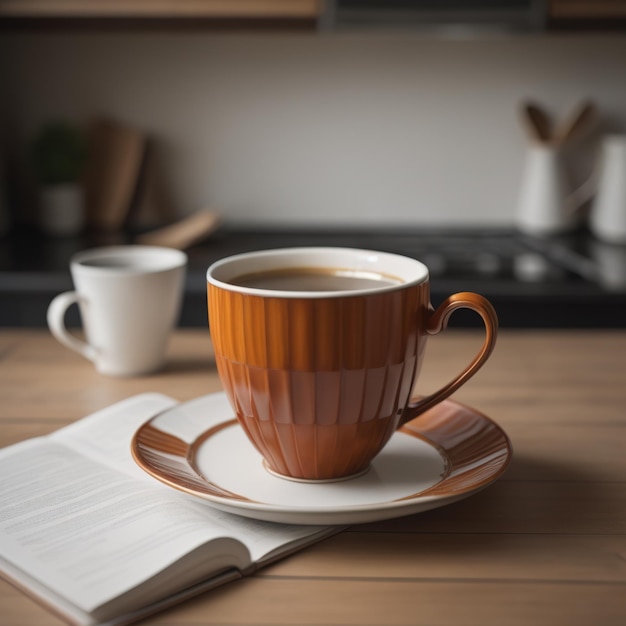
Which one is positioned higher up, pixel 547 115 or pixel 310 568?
pixel 547 115

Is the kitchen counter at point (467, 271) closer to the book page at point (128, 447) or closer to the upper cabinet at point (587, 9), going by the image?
the upper cabinet at point (587, 9)

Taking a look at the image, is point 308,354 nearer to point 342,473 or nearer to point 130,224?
point 342,473

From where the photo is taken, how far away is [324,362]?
515mm

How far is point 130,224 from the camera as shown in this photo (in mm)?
1987

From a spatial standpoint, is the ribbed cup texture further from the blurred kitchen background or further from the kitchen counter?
the blurred kitchen background

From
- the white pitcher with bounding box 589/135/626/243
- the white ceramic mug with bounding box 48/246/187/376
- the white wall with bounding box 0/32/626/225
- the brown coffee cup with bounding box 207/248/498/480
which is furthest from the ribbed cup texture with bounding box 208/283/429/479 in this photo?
the white wall with bounding box 0/32/626/225

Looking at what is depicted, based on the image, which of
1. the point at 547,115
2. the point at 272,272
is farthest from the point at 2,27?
the point at 272,272

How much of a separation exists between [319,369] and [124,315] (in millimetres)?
406

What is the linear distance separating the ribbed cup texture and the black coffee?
52 millimetres

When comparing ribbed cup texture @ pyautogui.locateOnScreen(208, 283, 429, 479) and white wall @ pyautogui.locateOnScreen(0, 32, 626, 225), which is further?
white wall @ pyautogui.locateOnScreen(0, 32, 626, 225)

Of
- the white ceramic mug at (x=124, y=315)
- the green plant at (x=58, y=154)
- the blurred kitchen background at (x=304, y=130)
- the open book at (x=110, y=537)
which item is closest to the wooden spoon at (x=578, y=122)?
the blurred kitchen background at (x=304, y=130)

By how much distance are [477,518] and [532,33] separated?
1.38 metres

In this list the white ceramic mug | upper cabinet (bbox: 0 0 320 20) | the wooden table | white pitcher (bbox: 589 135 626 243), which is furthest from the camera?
white pitcher (bbox: 589 135 626 243)

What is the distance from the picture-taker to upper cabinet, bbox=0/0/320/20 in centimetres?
159
